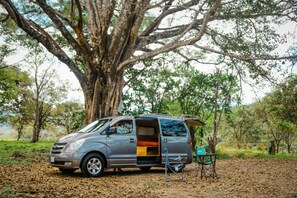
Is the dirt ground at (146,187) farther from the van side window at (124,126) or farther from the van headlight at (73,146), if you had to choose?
the van side window at (124,126)

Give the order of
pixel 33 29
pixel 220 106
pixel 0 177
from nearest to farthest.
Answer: pixel 0 177 → pixel 33 29 → pixel 220 106

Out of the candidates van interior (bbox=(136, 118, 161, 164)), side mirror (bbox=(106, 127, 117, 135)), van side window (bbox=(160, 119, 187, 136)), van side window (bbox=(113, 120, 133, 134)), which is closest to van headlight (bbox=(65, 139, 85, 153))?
side mirror (bbox=(106, 127, 117, 135))

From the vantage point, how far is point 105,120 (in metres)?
11.7

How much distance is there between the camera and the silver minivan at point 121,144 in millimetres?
10320

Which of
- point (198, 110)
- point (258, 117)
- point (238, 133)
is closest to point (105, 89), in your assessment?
point (198, 110)

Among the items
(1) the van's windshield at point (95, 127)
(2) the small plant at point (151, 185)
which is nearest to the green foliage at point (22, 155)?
(1) the van's windshield at point (95, 127)

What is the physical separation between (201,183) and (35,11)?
1298 cm

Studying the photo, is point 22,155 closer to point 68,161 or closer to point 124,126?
point 124,126

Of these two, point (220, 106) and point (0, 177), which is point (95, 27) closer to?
point (0, 177)

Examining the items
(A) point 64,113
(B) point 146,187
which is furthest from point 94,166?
(A) point 64,113

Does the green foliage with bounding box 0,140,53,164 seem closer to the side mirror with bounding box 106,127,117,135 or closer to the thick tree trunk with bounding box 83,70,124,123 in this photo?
the thick tree trunk with bounding box 83,70,124,123

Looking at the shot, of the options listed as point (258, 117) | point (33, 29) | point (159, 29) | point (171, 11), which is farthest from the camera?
point (258, 117)

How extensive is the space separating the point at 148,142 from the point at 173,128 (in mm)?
1057

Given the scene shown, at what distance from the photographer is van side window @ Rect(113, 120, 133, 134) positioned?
1141cm
